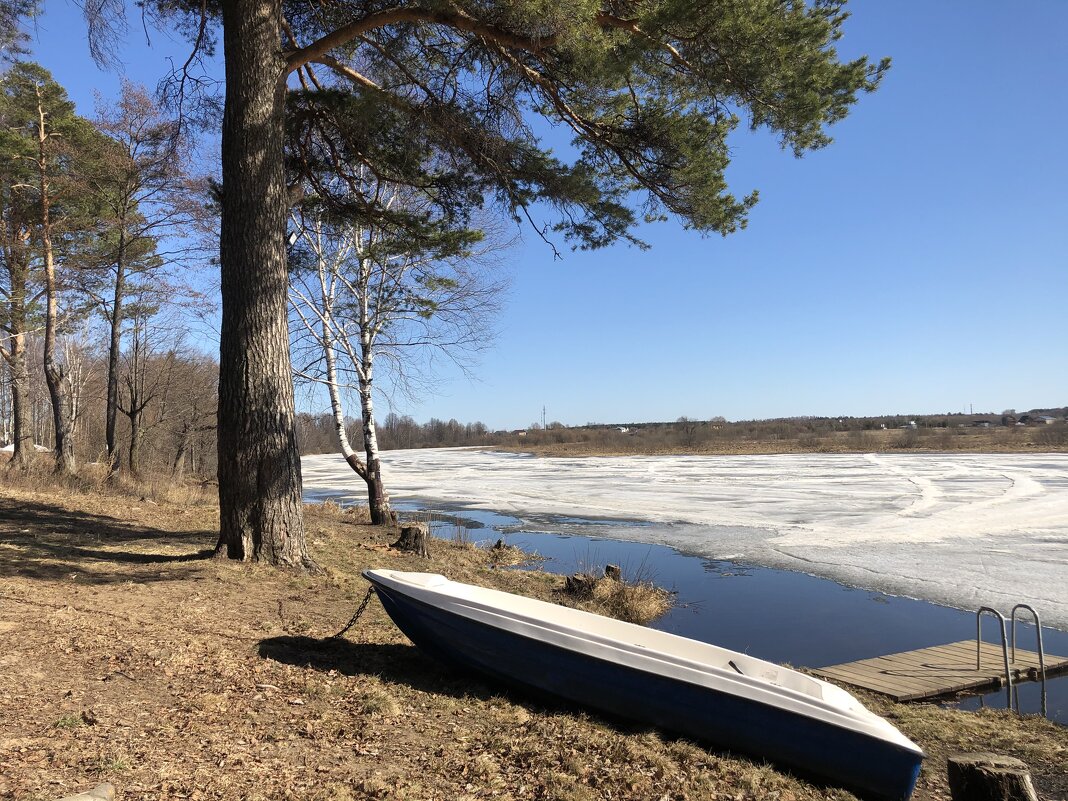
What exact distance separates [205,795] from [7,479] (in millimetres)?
14214

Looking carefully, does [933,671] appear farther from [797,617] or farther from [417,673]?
[417,673]

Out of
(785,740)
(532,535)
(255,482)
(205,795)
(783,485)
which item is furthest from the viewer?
(783,485)

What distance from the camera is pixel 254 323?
24.5ft

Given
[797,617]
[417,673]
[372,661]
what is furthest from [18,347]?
[797,617]

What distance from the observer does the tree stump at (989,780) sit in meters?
3.87

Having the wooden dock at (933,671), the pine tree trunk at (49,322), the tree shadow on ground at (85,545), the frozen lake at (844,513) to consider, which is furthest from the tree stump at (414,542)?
the pine tree trunk at (49,322)

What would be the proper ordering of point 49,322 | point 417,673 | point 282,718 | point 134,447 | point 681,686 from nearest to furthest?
1. point 282,718
2. point 681,686
3. point 417,673
4. point 49,322
5. point 134,447

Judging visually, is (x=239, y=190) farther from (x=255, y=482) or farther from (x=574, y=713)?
(x=574, y=713)

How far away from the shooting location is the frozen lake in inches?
439

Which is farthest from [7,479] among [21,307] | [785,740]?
[785,740]

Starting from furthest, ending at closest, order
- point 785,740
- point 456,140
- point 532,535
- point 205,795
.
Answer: point 532,535 < point 456,140 < point 785,740 < point 205,795

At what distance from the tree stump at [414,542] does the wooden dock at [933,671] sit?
19.2 ft

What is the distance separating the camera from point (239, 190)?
7.48m

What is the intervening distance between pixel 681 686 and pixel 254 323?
212 inches
